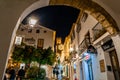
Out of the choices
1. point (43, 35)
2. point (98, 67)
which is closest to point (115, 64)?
point (98, 67)

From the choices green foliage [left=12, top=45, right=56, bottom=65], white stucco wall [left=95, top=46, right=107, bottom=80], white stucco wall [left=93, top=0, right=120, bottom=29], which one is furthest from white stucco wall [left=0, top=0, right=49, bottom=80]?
green foliage [left=12, top=45, right=56, bottom=65]

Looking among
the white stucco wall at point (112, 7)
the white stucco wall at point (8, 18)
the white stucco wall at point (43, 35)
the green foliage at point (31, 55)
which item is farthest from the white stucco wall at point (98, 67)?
the white stucco wall at point (43, 35)

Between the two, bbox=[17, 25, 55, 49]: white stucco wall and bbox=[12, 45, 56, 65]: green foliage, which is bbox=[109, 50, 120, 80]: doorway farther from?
bbox=[17, 25, 55, 49]: white stucco wall

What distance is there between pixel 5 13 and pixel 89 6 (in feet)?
7.19

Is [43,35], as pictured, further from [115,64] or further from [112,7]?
[112,7]

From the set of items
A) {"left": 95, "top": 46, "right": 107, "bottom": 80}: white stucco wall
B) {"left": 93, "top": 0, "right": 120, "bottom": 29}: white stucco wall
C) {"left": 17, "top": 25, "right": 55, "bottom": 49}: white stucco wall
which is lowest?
{"left": 95, "top": 46, "right": 107, "bottom": 80}: white stucco wall

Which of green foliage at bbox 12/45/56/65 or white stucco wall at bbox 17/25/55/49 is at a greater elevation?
white stucco wall at bbox 17/25/55/49

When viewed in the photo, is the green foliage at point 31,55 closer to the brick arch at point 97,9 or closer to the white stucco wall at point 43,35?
the brick arch at point 97,9

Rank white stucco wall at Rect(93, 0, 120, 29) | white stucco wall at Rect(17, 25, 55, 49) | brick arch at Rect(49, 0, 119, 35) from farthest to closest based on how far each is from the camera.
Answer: white stucco wall at Rect(17, 25, 55, 49) → brick arch at Rect(49, 0, 119, 35) → white stucco wall at Rect(93, 0, 120, 29)

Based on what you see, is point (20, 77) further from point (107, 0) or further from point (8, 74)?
point (107, 0)

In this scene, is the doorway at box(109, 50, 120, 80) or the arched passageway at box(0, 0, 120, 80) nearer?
the arched passageway at box(0, 0, 120, 80)

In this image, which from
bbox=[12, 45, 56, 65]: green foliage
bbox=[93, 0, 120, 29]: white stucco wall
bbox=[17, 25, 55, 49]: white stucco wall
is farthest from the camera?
bbox=[17, 25, 55, 49]: white stucco wall

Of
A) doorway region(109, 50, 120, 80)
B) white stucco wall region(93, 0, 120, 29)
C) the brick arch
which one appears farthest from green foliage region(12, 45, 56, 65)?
white stucco wall region(93, 0, 120, 29)

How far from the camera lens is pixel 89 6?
10.9 feet
